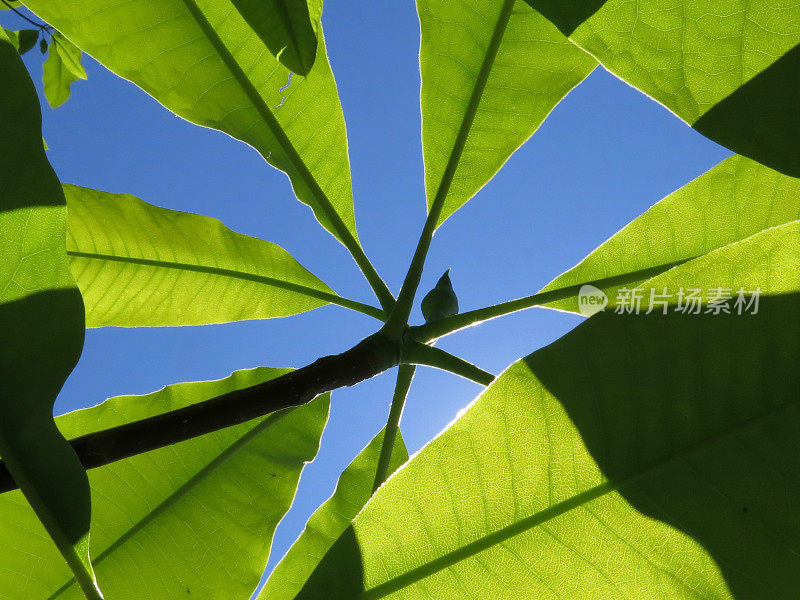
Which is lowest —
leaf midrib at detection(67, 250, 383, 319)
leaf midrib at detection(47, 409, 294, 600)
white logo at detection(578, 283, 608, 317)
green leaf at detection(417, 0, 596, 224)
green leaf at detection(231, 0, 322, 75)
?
leaf midrib at detection(47, 409, 294, 600)

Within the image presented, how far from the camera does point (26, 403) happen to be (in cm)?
70

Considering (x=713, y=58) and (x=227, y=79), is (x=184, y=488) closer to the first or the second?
(x=227, y=79)

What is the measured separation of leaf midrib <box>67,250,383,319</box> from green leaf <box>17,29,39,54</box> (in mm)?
1477

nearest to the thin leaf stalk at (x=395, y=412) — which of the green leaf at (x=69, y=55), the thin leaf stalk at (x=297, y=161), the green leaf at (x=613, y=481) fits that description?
the thin leaf stalk at (x=297, y=161)

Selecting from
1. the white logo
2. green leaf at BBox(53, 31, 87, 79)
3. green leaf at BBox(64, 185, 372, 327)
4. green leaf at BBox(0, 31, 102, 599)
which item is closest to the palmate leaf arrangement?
green leaf at BBox(0, 31, 102, 599)

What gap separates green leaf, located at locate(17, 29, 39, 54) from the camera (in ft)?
7.59

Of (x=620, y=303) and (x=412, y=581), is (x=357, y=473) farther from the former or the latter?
(x=620, y=303)

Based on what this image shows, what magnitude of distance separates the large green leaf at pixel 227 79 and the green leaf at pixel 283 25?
0.33m

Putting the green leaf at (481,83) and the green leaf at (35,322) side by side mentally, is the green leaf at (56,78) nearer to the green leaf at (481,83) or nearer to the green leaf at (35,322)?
the green leaf at (481,83)

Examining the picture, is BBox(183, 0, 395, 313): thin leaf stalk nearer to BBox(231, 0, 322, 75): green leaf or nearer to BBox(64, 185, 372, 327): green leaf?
BBox(64, 185, 372, 327): green leaf

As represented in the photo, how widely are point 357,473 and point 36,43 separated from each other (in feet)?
6.47

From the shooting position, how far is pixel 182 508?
4.08 ft

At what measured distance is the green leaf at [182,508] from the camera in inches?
43.4

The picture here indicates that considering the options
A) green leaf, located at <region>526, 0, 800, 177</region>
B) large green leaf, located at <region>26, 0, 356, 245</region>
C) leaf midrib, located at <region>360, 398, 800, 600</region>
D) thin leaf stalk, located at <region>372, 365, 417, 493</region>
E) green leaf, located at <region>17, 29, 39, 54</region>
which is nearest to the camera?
leaf midrib, located at <region>360, 398, 800, 600</region>
